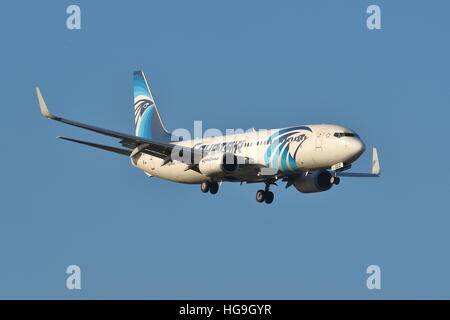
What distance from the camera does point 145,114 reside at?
107812mm

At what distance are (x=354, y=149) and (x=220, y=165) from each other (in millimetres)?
10685

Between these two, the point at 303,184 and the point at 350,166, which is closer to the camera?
the point at 350,166

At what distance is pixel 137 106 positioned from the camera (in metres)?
110

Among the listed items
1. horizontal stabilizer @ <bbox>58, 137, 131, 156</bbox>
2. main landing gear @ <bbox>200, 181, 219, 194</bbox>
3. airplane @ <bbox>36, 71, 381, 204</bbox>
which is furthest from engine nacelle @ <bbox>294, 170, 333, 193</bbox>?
horizontal stabilizer @ <bbox>58, 137, 131, 156</bbox>

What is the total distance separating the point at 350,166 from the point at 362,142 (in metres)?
1.98

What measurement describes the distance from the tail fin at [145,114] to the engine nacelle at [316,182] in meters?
18.2

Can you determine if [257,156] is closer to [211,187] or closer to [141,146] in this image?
[211,187]

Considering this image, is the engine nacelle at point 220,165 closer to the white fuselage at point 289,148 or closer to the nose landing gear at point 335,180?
the white fuselage at point 289,148

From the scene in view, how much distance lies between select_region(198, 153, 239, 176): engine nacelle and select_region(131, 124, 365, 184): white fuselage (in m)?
0.95

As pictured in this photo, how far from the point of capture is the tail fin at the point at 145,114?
346 feet

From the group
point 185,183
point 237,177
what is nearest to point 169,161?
point 185,183

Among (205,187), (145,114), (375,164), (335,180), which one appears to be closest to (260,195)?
(205,187)

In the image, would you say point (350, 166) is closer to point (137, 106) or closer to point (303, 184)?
point (303, 184)

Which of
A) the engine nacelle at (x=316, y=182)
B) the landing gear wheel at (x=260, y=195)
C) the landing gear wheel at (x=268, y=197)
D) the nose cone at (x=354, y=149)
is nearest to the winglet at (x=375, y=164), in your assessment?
the engine nacelle at (x=316, y=182)
